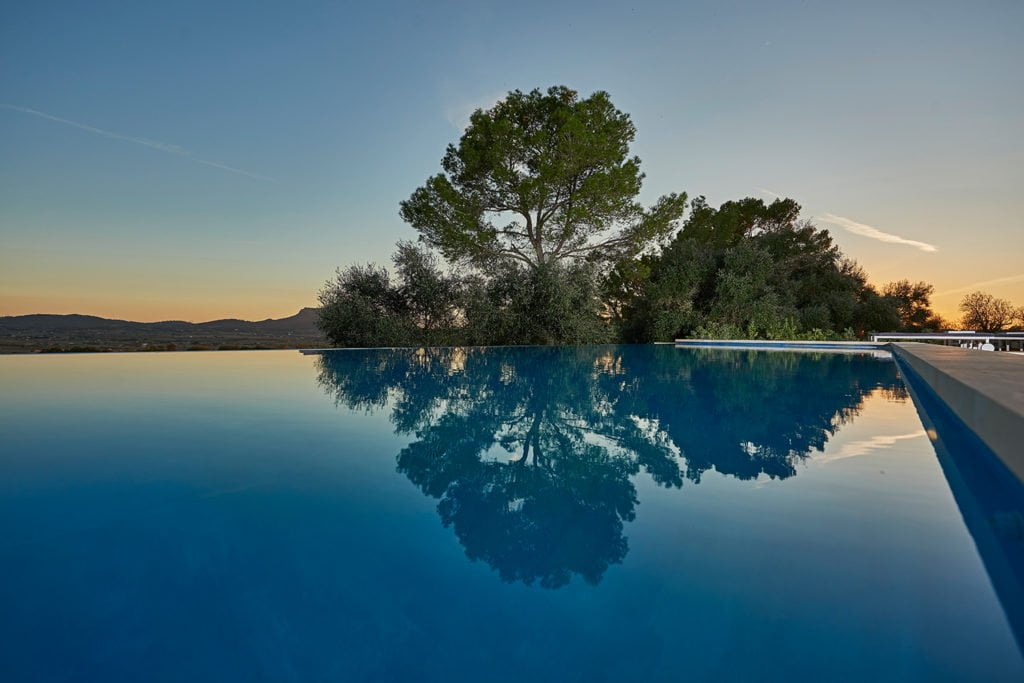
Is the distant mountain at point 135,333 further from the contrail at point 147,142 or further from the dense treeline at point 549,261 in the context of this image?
the contrail at point 147,142

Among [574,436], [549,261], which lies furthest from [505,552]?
[549,261]

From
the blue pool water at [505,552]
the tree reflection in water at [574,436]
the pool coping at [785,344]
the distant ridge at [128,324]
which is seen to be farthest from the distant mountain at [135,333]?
the pool coping at [785,344]

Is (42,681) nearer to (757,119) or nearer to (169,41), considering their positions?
(169,41)

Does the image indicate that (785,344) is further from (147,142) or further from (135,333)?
(135,333)

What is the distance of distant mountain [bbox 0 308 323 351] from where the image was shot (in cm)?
1349

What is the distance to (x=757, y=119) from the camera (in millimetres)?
12961

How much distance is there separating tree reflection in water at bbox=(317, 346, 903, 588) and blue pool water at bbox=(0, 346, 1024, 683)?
2 cm

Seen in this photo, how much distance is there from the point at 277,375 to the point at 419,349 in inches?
260

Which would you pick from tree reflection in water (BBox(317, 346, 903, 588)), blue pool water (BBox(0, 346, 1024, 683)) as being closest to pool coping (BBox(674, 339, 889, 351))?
tree reflection in water (BBox(317, 346, 903, 588))

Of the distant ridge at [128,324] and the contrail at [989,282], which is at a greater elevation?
the contrail at [989,282]

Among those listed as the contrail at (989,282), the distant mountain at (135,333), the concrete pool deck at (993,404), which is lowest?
the concrete pool deck at (993,404)

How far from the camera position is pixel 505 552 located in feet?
5.87

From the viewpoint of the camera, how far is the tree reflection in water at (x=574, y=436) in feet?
6.45

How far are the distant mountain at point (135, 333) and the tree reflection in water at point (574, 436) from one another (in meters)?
8.61
